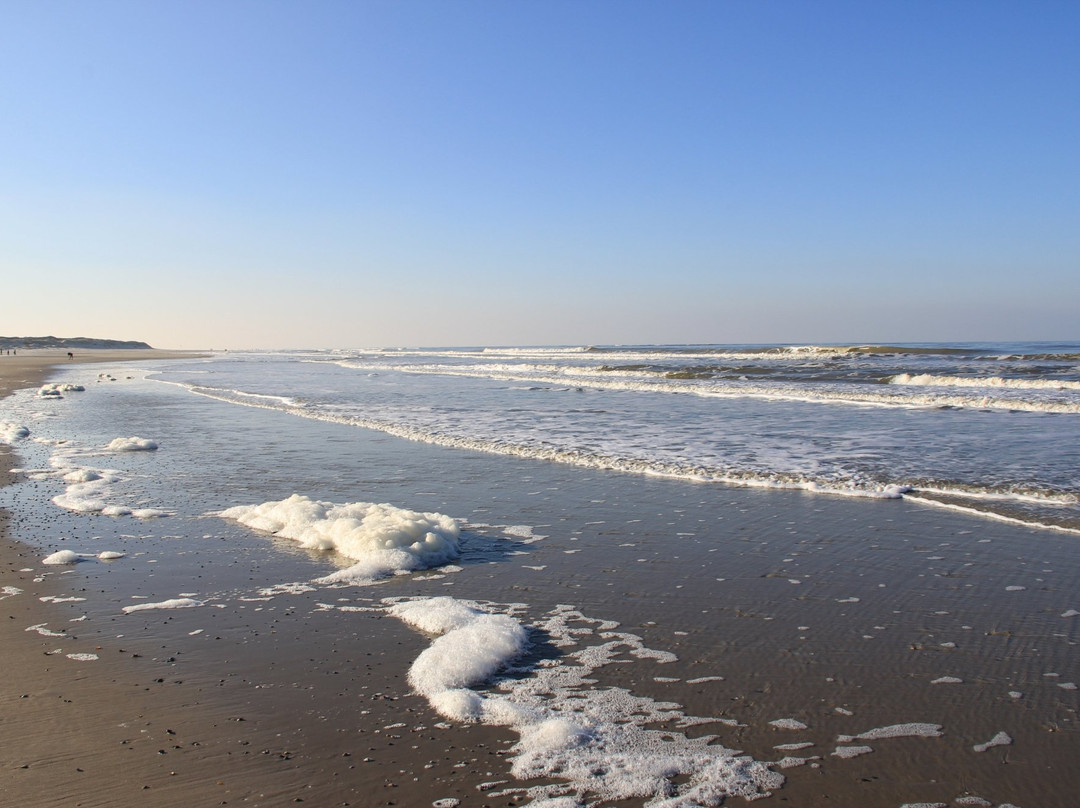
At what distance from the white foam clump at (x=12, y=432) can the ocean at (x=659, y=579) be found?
35 centimetres

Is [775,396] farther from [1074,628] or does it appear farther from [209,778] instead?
[209,778]

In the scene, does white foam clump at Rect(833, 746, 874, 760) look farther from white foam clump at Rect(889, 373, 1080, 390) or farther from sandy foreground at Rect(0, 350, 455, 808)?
white foam clump at Rect(889, 373, 1080, 390)

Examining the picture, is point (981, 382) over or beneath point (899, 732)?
over

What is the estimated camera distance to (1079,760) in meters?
3.37

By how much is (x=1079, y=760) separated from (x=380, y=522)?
5557mm

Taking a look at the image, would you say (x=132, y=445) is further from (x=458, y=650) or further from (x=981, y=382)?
(x=981, y=382)

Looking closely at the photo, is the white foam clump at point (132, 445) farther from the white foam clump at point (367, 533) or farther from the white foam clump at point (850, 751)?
the white foam clump at point (850, 751)

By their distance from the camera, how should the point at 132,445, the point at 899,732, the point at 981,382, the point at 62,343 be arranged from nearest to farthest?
the point at 899,732
the point at 132,445
the point at 981,382
the point at 62,343

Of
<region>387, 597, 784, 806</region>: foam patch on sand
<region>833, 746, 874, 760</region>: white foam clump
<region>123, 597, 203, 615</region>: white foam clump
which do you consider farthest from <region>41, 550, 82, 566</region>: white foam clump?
<region>833, 746, 874, 760</region>: white foam clump

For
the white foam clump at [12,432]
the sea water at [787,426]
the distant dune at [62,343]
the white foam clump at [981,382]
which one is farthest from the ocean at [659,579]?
the distant dune at [62,343]

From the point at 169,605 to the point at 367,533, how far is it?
1.83 metres

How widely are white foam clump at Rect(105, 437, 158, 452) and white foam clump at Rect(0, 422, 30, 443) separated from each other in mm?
2875

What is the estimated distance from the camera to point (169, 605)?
553cm

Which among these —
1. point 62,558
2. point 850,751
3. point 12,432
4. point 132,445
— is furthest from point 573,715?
point 12,432
